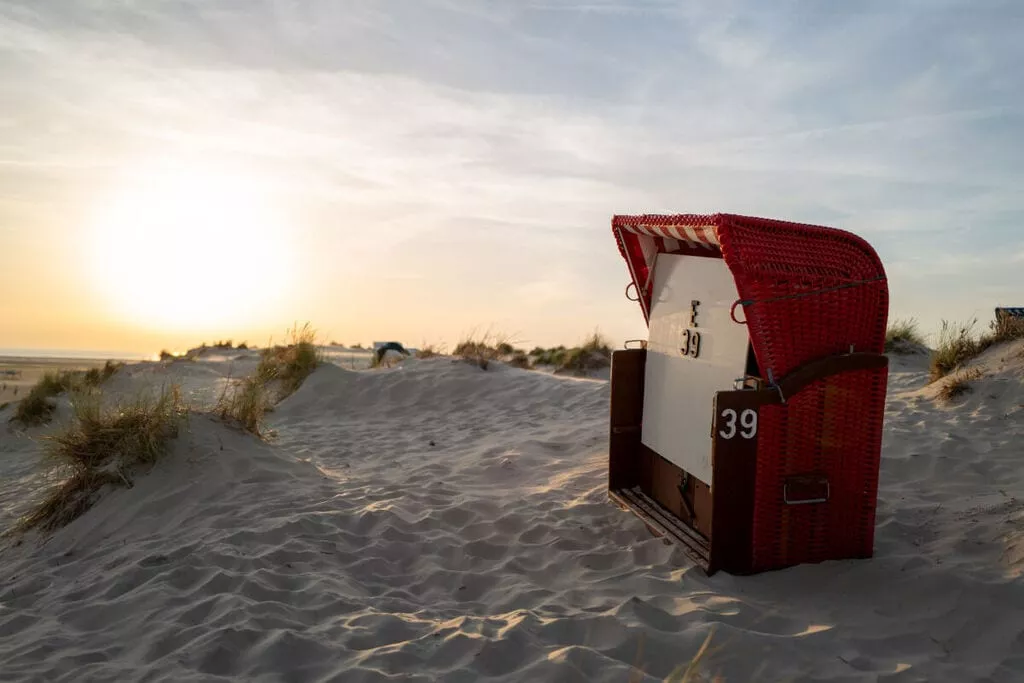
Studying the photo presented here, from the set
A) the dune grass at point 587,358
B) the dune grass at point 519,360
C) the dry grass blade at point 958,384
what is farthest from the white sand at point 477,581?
the dune grass at point 519,360

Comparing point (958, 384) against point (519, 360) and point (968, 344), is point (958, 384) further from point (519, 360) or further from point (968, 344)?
point (519, 360)

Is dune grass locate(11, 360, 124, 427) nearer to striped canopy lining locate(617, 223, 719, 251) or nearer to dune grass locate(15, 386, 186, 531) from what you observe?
dune grass locate(15, 386, 186, 531)

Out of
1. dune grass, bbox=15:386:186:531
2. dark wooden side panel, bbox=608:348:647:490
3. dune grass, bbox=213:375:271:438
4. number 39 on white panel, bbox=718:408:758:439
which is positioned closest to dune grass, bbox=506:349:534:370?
dune grass, bbox=213:375:271:438

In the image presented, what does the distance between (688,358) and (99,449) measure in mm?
4295

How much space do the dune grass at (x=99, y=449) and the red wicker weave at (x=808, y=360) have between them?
13.6 ft

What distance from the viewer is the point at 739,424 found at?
153 inches

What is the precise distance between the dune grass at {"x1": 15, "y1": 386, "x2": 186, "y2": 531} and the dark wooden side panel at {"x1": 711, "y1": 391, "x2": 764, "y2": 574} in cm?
403

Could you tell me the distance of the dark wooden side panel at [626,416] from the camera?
5.48 metres

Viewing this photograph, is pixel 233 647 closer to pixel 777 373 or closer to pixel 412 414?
pixel 777 373

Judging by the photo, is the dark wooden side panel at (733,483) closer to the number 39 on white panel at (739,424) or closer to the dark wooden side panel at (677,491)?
the number 39 on white panel at (739,424)

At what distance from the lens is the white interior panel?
4281mm

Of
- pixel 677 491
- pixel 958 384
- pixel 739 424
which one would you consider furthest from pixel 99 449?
pixel 958 384

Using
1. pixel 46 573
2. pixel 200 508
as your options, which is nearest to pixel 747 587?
pixel 200 508

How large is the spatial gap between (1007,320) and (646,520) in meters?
5.96
